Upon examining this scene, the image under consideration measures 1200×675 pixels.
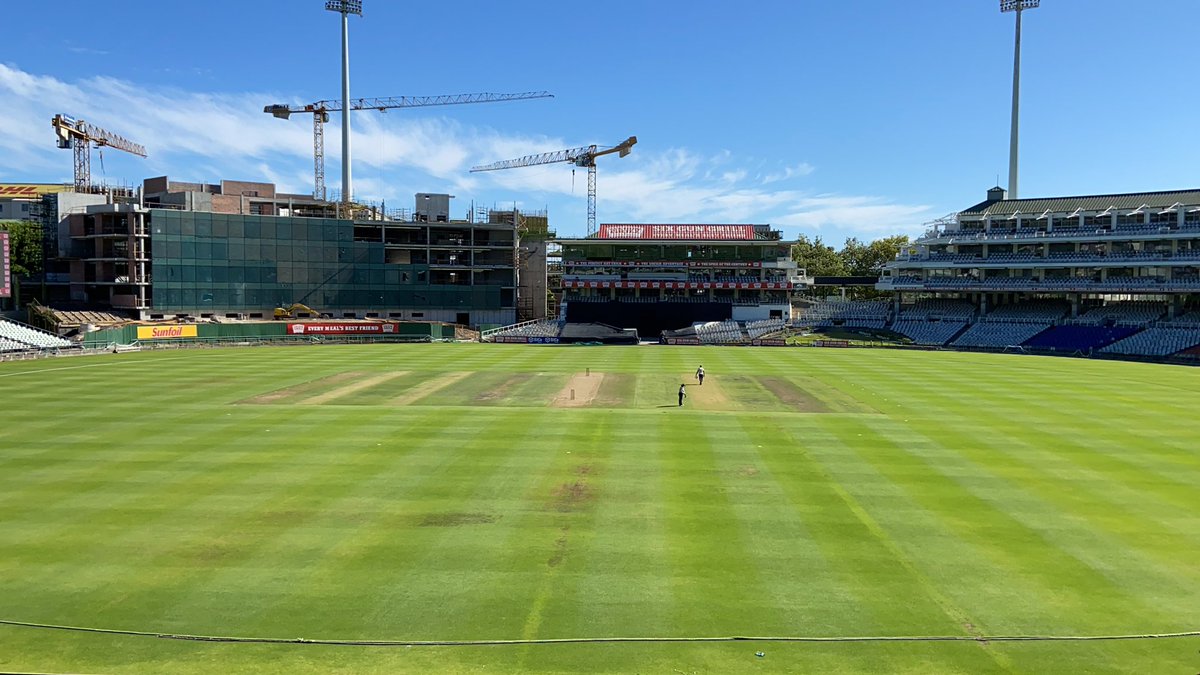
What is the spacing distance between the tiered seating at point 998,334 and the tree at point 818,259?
57782mm

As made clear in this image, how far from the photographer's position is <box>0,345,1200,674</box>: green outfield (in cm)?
1192

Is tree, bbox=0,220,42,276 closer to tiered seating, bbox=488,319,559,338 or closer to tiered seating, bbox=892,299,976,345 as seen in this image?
tiered seating, bbox=488,319,559,338

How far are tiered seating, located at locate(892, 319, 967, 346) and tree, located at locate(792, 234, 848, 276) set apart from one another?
5303 centimetres

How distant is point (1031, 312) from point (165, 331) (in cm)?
9167

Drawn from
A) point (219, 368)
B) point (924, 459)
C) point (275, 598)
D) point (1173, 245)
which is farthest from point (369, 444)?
point (1173, 245)

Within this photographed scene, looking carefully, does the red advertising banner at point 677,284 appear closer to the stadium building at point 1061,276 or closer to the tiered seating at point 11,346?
the stadium building at point 1061,276

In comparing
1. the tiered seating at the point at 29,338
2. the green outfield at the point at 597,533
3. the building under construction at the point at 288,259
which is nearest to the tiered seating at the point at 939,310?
the building under construction at the point at 288,259

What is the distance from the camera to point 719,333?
84000 millimetres

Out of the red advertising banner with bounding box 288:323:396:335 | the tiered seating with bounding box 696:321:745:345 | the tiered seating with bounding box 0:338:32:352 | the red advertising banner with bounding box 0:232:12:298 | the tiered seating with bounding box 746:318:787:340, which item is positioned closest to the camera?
the red advertising banner with bounding box 0:232:12:298

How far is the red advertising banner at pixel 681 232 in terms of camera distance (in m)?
100

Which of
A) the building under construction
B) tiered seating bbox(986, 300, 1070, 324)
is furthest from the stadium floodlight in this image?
the building under construction

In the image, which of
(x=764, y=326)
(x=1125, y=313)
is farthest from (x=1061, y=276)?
(x=764, y=326)

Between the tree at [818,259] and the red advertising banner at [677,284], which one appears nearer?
the red advertising banner at [677,284]

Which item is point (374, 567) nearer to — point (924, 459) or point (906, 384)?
point (924, 459)
